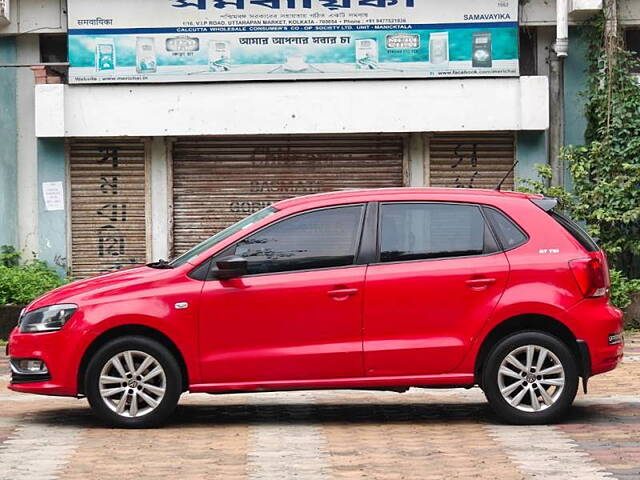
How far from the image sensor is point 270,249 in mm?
10461

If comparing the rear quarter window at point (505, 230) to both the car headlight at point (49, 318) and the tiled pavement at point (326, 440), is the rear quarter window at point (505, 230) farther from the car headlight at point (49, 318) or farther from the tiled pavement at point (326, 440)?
the car headlight at point (49, 318)

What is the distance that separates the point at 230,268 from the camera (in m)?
10.3

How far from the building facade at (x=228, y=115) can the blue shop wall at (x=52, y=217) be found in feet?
0.07

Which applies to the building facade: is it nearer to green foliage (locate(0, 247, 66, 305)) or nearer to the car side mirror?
green foliage (locate(0, 247, 66, 305))

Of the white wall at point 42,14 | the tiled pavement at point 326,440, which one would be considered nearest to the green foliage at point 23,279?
the white wall at point 42,14

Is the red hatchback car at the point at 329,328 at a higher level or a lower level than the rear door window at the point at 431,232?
lower

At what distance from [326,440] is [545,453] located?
152cm

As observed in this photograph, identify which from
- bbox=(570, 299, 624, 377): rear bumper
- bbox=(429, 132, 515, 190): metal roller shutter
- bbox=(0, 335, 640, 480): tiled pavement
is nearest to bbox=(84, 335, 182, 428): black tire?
bbox=(0, 335, 640, 480): tiled pavement

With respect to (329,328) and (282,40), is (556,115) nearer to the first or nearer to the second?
(282,40)

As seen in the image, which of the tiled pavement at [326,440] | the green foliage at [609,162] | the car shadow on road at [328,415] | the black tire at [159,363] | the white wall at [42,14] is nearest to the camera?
the tiled pavement at [326,440]

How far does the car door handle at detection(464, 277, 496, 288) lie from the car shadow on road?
104cm

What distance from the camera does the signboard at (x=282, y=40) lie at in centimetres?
2036

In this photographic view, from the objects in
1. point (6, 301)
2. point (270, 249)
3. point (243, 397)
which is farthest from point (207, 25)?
point (270, 249)

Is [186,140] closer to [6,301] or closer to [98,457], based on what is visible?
[6,301]
